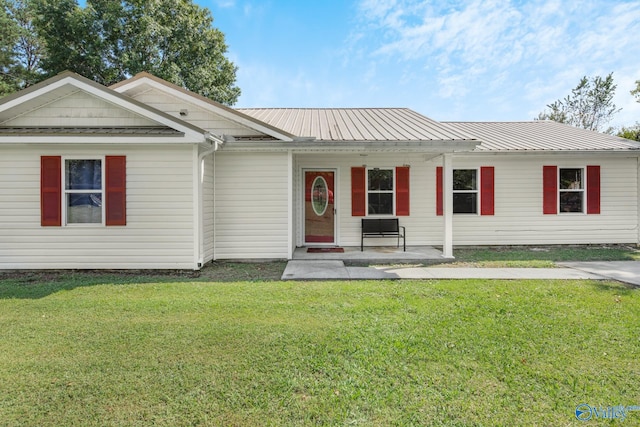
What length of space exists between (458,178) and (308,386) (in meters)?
8.48

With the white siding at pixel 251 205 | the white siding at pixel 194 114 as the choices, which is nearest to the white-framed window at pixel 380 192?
the white siding at pixel 251 205

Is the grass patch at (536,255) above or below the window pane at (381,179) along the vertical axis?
below

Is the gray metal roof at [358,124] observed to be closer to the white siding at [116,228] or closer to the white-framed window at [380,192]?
the white-framed window at [380,192]

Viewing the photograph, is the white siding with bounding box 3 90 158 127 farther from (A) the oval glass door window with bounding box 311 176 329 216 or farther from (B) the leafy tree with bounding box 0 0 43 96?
(B) the leafy tree with bounding box 0 0 43 96

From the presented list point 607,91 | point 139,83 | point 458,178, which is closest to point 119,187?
point 139,83

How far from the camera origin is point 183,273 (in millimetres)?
6535

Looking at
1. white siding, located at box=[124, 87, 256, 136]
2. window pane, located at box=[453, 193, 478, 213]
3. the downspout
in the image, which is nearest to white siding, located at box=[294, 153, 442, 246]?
window pane, located at box=[453, 193, 478, 213]

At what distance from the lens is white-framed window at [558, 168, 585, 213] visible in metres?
9.47

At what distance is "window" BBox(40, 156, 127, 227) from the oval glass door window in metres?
4.71

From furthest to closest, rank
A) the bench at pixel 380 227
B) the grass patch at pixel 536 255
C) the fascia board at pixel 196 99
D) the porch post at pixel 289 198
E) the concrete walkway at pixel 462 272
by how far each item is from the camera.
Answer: the bench at pixel 380 227
the fascia board at pixel 196 99
the porch post at pixel 289 198
the grass patch at pixel 536 255
the concrete walkway at pixel 462 272

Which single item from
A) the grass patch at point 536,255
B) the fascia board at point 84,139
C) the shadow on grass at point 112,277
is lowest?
the shadow on grass at point 112,277

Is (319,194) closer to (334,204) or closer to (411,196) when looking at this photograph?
(334,204)

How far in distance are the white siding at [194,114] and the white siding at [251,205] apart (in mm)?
664

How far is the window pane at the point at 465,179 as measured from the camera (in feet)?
31.2
